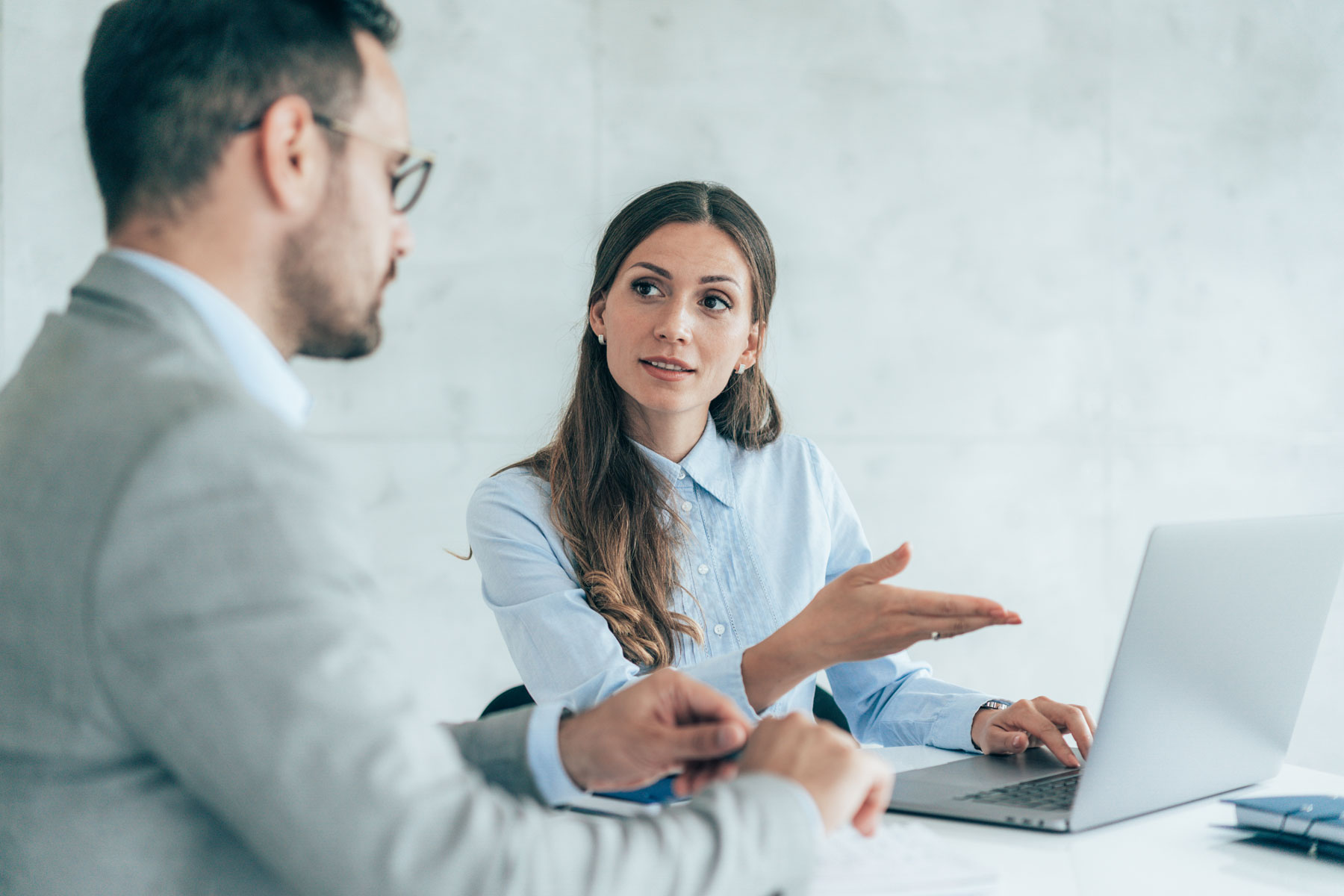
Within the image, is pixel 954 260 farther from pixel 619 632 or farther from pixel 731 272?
pixel 619 632

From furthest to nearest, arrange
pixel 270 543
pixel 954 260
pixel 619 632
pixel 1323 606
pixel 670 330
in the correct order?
pixel 954 260, pixel 670 330, pixel 619 632, pixel 1323 606, pixel 270 543

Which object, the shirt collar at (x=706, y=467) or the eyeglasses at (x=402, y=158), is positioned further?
the shirt collar at (x=706, y=467)

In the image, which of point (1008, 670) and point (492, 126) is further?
point (1008, 670)

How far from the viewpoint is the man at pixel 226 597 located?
2.01 feet

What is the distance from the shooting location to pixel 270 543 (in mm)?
625

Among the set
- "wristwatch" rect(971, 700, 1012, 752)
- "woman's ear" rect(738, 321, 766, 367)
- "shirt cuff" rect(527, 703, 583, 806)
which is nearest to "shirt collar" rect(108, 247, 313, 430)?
"shirt cuff" rect(527, 703, 583, 806)

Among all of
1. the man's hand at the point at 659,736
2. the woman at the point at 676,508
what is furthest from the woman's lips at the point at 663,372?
the man's hand at the point at 659,736

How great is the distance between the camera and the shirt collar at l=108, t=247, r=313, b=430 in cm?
78

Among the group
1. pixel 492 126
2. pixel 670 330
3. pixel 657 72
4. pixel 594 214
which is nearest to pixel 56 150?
pixel 492 126

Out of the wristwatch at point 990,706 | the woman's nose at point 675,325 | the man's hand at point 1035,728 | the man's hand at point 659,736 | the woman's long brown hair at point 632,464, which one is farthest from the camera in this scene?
the woman's nose at point 675,325

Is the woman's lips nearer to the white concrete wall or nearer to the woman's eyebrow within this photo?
the woman's eyebrow

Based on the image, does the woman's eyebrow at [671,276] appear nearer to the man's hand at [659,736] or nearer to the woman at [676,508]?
the woman at [676,508]

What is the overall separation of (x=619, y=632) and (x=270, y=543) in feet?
3.79

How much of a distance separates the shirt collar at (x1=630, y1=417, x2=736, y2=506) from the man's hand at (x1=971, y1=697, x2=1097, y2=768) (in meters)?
0.71
